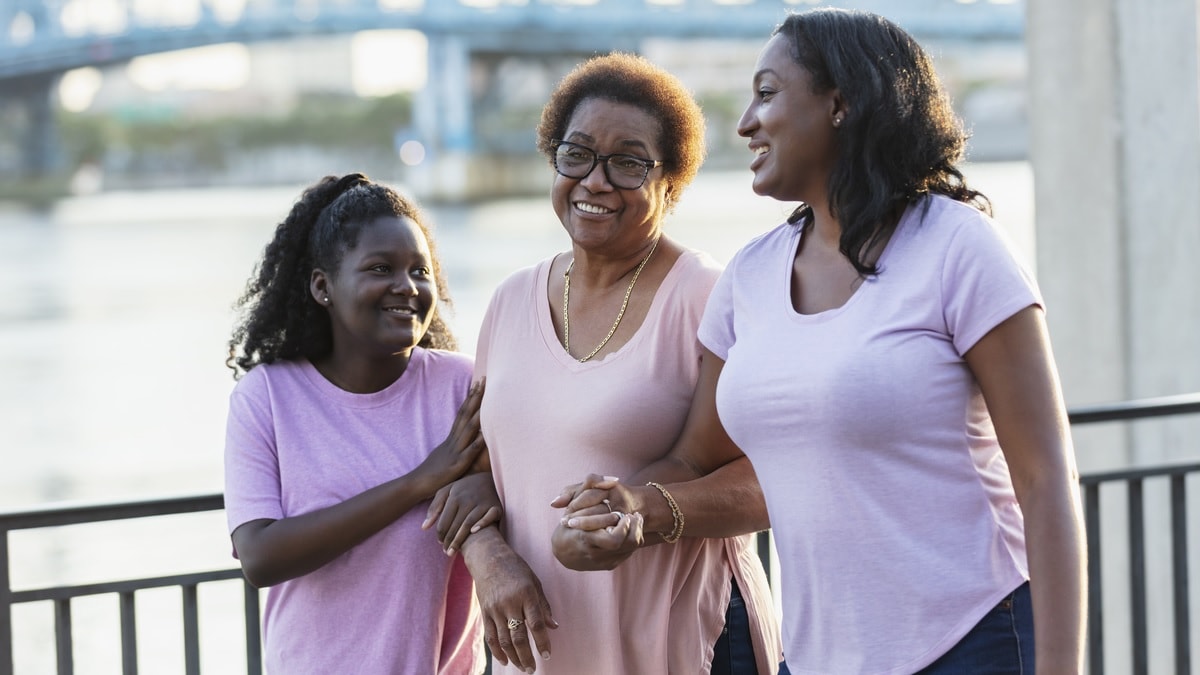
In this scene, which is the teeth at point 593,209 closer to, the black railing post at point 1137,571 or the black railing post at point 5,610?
the black railing post at point 5,610

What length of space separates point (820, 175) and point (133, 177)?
68907 mm

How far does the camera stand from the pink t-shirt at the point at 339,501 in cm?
242

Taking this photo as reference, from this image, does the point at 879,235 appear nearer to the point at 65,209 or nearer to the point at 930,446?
the point at 930,446

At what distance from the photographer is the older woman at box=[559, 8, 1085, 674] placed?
1.88 m

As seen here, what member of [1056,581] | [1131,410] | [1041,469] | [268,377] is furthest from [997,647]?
[1131,410]

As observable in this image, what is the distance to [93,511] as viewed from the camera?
272 centimetres

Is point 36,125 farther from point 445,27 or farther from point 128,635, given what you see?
point 128,635

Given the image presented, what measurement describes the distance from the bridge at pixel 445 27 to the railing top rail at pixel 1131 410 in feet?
126

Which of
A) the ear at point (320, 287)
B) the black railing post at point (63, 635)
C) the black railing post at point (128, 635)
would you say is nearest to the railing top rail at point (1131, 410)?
the ear at point (320, 287)

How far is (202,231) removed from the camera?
129 ft

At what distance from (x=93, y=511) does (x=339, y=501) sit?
0.59 m

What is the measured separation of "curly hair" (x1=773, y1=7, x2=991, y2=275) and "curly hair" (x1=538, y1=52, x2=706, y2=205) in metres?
0.40

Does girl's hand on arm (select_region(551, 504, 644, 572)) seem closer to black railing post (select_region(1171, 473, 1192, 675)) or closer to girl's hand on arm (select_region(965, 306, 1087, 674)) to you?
girl's hand on arm (select_region(965, 306, 1087, 674))

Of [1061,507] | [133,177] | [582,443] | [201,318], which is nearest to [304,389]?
[582,443]
